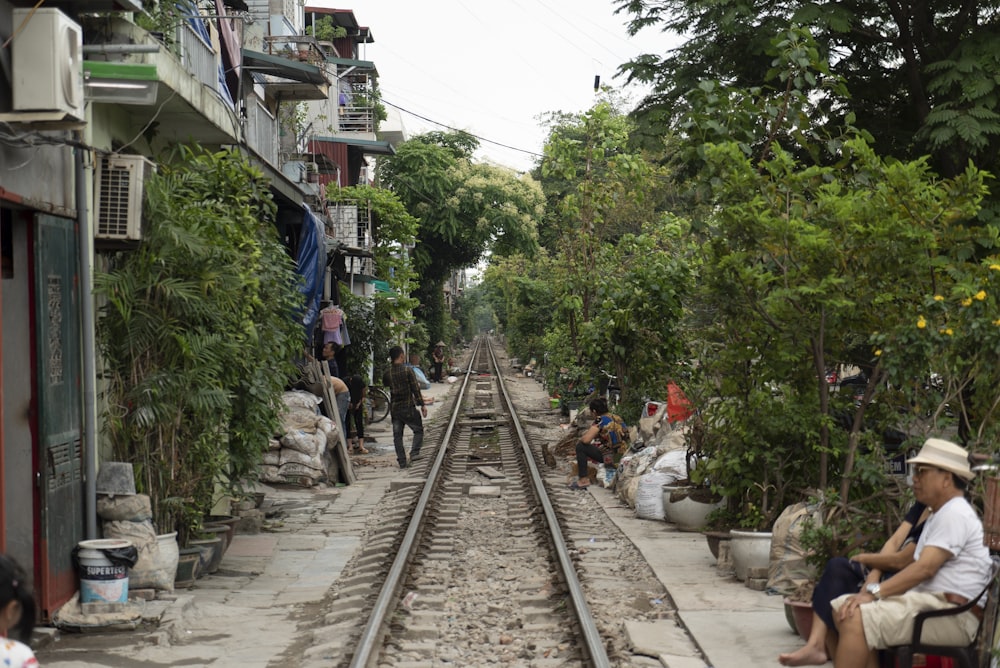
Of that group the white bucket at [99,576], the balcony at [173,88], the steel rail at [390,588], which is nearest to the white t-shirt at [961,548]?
the steel rail at [390,588]

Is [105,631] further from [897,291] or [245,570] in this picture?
[897,291]

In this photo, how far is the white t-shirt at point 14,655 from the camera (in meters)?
3.65

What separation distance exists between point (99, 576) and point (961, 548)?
17.9ft

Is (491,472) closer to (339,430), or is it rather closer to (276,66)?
(339,430)

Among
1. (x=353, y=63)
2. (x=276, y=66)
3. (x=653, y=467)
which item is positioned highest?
(x=353, y=63)

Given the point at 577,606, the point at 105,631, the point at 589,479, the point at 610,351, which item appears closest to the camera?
the point at 105,631

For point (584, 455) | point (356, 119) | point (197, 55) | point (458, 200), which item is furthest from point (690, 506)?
point (458, 200)

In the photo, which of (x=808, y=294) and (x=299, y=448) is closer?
(x=808, y=294)

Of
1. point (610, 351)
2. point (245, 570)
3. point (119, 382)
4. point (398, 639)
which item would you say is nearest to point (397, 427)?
point (610, 351)

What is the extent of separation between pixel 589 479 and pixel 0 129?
10.9m

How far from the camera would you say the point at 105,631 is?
25.3 feet

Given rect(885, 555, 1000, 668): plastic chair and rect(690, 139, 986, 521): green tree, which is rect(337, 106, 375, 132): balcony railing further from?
rect(885, 555, 1000, 668): plastic chair

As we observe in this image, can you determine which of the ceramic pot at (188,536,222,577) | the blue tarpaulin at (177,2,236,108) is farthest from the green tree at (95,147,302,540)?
the blue tarpaulin at (177,2,236,108)

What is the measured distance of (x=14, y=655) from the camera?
3.68 meters
